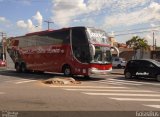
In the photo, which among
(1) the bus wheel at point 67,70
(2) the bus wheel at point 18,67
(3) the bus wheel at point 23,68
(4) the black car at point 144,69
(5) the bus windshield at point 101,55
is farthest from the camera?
(2) the bus wheel at point 18,67

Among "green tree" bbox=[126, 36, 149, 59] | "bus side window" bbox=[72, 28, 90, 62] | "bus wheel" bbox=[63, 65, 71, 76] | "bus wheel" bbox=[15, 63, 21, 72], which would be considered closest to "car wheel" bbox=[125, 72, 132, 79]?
"bus side window" bbox=[72, 28, 90, 62]

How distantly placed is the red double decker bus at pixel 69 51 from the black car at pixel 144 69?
1.56m

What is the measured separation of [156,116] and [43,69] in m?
20.4

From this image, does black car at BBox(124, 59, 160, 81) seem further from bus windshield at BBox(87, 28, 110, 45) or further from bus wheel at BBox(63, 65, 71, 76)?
bus wheel at BBox(63, 65, 71, 76)

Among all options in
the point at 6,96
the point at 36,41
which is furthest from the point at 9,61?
the point at 6,96

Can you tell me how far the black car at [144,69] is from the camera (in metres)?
23.7

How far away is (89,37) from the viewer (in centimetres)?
2392

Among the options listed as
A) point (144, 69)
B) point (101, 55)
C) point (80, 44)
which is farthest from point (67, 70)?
point (144, 69)

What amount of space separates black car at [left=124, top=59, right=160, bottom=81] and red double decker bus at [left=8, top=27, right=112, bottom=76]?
156 cm

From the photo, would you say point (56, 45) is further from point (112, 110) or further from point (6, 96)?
point (112, 110)

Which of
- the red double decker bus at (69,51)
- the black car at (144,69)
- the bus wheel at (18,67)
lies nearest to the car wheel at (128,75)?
the black car at (144,69)

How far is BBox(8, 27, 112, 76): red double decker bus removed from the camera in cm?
2408

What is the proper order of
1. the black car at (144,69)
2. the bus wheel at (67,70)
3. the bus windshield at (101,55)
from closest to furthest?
the black car at (144,69) < the bus windshield at (101,55) < the bus wheel at (67,70)

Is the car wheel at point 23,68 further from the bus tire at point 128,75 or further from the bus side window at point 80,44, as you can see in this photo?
the bus tire at point 128,75
